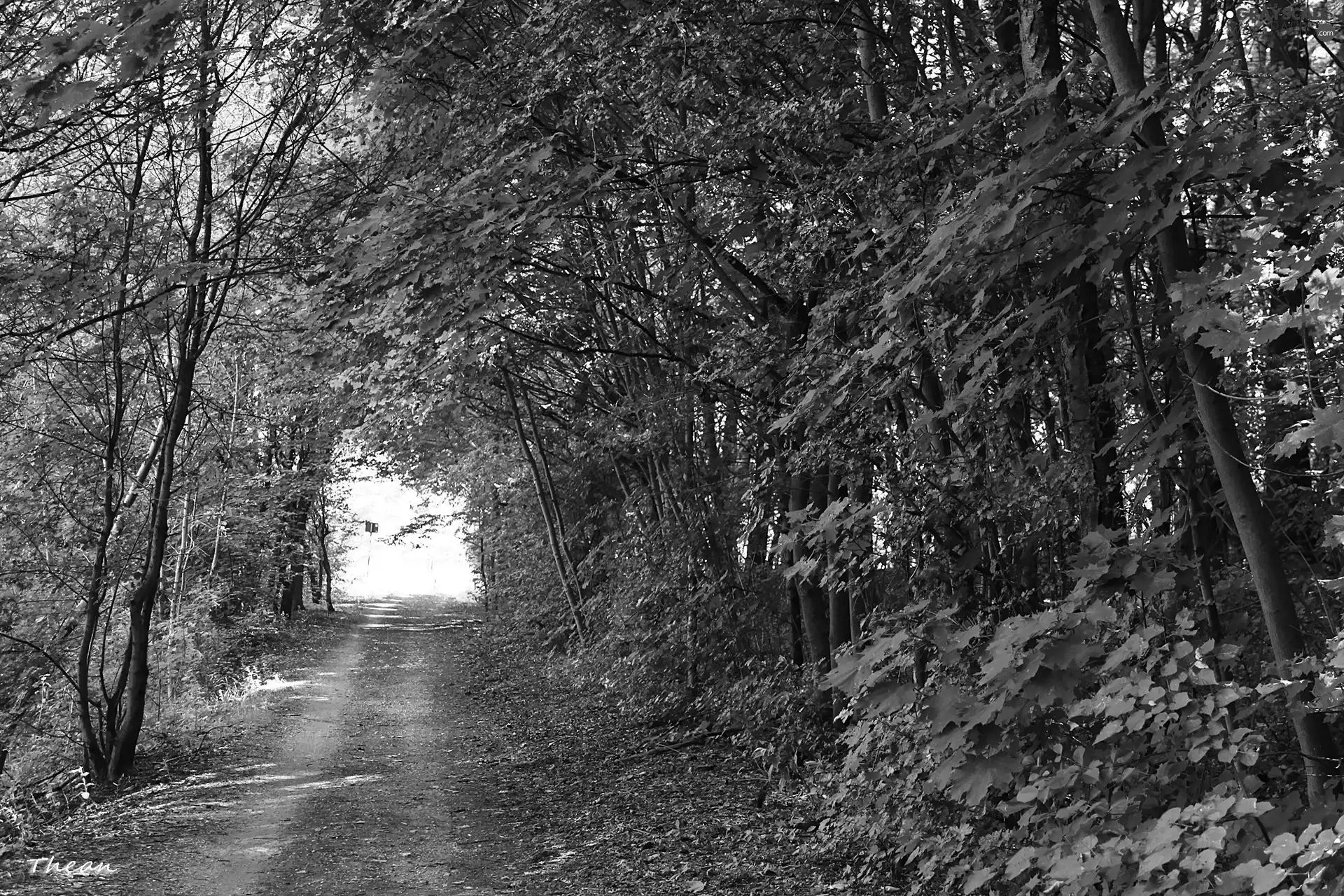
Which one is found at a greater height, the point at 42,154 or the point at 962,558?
the point at 42,154

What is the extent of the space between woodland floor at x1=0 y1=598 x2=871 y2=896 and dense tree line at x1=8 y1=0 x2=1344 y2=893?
2.29 ft

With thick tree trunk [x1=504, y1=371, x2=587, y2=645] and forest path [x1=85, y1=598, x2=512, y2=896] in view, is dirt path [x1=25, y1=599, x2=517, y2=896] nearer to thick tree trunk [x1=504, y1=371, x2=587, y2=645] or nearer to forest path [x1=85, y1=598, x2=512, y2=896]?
forest path [x1=85, y1=598, x2=512, y2=896]

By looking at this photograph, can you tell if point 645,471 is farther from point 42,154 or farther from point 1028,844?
point 1028,844

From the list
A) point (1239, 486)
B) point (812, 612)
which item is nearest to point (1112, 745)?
point (1239, 486)

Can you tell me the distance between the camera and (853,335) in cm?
598

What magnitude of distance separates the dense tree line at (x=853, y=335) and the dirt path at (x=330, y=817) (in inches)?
61.5

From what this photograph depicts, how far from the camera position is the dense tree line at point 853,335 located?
3.32 meters

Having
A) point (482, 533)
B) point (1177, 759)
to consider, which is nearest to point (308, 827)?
point (1177, 759)

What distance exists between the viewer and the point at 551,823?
→ 24.3ft

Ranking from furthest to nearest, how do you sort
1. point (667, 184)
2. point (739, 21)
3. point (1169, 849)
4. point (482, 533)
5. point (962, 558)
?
1. point (482, 533)
2. point (667, 184)
3. point (739, 21)
4. point (962, 558)
5. point (1169, 849)

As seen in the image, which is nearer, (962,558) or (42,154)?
(962,558)

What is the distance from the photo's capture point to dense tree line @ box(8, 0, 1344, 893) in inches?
131

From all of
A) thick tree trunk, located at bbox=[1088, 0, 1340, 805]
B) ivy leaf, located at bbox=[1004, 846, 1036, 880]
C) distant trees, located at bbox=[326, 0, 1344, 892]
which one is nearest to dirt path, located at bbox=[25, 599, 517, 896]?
distant trees, located at bbox=[326, 0, 1344, 892]

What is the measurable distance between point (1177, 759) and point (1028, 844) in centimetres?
93
